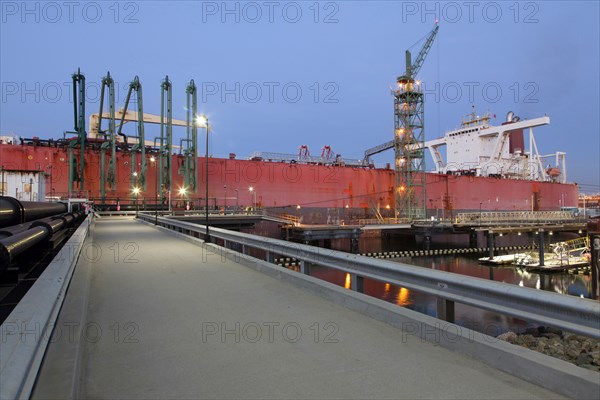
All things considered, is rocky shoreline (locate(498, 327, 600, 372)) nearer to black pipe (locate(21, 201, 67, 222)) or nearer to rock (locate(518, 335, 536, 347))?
rock (locate(518, 335, 536, 347))

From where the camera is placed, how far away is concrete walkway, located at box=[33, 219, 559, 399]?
283 centimetres

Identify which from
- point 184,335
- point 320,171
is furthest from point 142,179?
point 184,335

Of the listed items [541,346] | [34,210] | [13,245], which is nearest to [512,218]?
[541,346]

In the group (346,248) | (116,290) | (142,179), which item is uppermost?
(142,179)

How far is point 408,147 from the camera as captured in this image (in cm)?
5478

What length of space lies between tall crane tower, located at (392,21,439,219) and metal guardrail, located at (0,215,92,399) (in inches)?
2071

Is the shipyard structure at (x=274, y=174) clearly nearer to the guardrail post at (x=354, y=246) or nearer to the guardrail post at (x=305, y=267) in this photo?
the guardrail post at (x=354, y=246)

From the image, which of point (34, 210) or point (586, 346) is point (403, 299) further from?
point (34, 210)

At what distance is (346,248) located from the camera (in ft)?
132

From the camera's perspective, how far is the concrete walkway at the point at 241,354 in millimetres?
2832

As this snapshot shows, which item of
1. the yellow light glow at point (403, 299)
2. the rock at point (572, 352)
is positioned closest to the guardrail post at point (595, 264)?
the yellow light glow at point (403, 299)

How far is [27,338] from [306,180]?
50.0m

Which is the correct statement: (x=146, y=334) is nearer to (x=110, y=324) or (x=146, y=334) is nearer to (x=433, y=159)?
(x=110, y=324)

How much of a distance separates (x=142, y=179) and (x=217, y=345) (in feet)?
143
